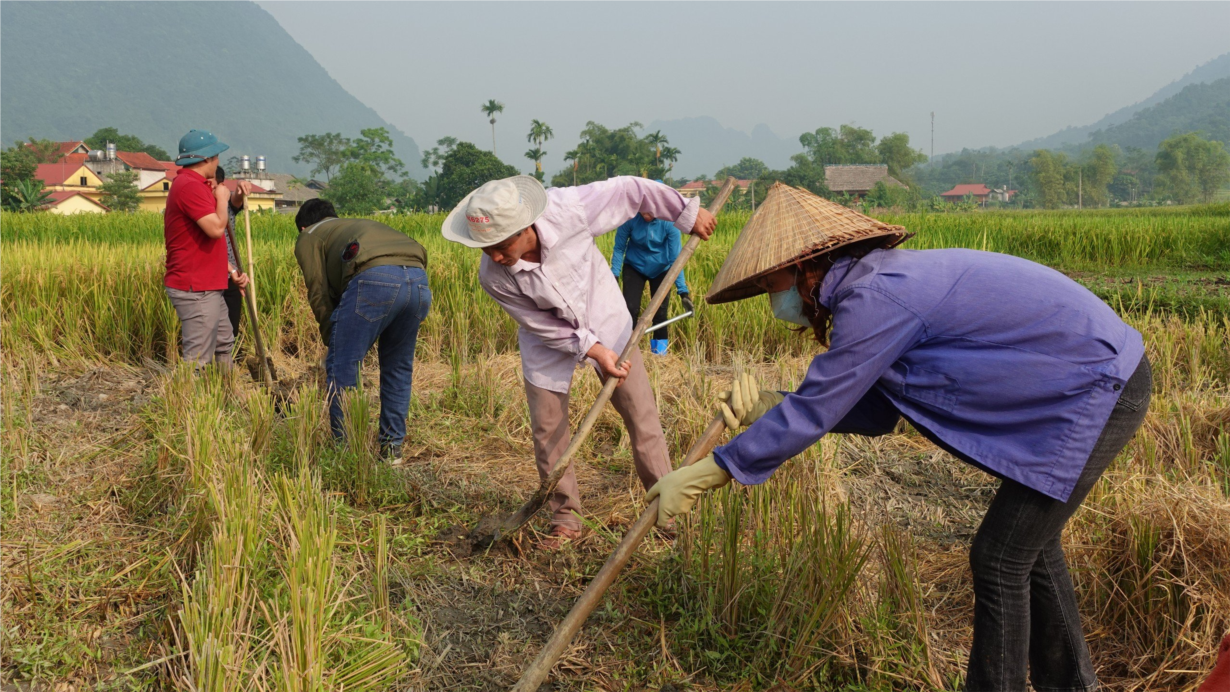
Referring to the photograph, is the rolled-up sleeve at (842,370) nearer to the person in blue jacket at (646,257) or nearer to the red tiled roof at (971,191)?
the person in blue jacket at (646,257)

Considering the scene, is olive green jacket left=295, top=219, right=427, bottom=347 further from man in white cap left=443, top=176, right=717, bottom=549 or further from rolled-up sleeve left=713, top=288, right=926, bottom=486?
rolled-up sleeve left=713, top=288, right=926, bottom=486

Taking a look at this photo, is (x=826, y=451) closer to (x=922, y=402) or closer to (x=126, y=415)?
(x=922, y=402)

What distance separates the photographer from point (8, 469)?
11.1ft

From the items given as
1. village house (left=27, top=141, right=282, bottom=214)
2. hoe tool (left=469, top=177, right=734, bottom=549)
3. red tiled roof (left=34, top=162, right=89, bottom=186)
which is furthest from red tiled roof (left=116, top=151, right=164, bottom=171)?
hoe tool (left=469, top=177, right=734, bottom=549)

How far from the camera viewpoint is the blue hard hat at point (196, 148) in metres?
4.31

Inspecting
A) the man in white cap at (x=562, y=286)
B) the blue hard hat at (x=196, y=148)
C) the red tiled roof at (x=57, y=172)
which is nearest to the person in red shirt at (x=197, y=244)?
the blue hard hat at (x=196, y=148)

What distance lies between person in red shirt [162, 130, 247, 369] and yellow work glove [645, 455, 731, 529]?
129 inches

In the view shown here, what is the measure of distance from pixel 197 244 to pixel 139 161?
81.3 metres

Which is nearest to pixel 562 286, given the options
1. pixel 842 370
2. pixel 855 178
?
pixel 842 370

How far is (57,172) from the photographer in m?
68.2

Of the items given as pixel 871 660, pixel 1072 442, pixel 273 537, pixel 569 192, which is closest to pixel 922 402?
pixel 1072 442

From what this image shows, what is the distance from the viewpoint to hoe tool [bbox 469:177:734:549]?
265 centimetres

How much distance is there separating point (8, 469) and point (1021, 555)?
377 cm

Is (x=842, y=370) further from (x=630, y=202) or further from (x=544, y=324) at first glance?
(x=630, y=202)
